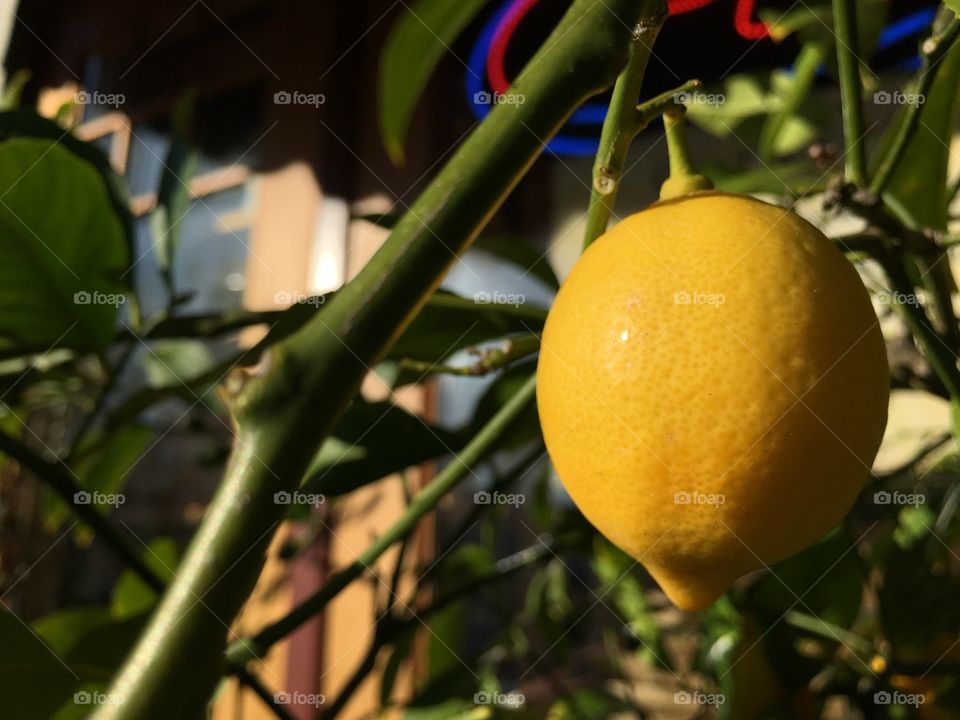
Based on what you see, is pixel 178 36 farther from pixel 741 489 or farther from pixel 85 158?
pixel 741 489

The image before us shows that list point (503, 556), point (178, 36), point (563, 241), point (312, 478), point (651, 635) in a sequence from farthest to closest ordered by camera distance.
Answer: point (563, 241) → point (178, 36) → point (503, 556) → point (651, 635) → point (312, 478)

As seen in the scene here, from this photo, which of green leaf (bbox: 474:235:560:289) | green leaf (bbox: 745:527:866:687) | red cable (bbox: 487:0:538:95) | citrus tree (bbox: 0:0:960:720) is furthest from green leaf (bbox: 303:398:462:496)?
red cable (bbox: 487:0:538:95)

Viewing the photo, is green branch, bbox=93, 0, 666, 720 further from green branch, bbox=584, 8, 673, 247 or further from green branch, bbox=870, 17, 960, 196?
green branch, bbox=870, 17, 960, 196

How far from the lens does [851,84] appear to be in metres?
0.32

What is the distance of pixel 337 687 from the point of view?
1231 mm

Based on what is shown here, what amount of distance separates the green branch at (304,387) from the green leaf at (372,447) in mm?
295

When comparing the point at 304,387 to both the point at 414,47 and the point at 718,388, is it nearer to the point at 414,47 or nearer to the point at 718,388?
the point at 718,388

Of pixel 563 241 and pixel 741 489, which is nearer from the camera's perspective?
pixel 741 489

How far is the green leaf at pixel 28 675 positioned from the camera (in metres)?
0.32

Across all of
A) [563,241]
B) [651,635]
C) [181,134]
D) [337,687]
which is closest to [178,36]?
[563,241]

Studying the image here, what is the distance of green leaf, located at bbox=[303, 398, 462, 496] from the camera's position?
45 cm

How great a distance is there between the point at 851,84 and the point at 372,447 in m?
0.33

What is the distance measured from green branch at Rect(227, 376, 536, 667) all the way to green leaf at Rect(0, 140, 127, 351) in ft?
0.87

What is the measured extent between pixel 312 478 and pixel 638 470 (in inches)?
9.1
